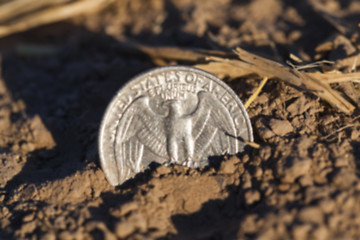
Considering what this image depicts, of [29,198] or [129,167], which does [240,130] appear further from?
[29,198]

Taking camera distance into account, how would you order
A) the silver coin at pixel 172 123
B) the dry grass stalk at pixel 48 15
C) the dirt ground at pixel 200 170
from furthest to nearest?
the dry grass stalk at pixel 48 15 → the silver coin at pixel 172 123 → the dirt ground at pixel 200 170

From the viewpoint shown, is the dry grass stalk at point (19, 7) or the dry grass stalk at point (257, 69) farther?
the dry grass stalk at point (19, 7)

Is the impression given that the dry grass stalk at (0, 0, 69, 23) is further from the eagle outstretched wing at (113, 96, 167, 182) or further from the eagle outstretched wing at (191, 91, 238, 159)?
the eagle outstretched wing at (191, 91, 238, 159)

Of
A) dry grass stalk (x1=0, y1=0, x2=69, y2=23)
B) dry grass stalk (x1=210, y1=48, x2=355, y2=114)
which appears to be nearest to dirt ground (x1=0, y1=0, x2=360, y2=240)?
dry grass stalk (x1=210, y1=48, x2=355, y2=114)

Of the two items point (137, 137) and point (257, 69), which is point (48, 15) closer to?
point (137, 137)

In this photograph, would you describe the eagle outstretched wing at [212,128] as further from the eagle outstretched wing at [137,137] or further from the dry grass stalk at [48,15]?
the dry grass stalk at [48,15]

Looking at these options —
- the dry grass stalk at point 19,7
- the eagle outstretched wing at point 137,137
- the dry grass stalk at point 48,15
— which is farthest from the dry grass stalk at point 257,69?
the dry grass stalk at point 19,7
